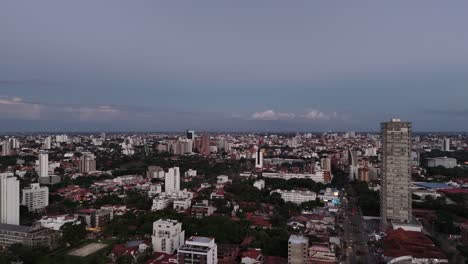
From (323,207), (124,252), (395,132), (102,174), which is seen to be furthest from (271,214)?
(102,174)

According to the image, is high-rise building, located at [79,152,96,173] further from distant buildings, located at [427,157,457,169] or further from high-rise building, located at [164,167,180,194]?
distant buildings, located at [427,157,457,169]

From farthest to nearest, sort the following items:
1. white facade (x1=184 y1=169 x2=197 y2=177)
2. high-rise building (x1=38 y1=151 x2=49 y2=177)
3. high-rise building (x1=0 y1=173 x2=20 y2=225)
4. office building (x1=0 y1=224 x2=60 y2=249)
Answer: white facade (x1=184 y1=169 x2=197 y2=177), high-rise building (x1=38 y1=151 x2=49 y2=177), high-rise building (x1=0 y1=173 x2=20 y2=225), office building (x1=0 y1=224 x2=60 y2=249)

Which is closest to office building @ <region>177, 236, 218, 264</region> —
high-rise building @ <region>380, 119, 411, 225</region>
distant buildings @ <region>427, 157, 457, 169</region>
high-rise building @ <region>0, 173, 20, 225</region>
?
high-rise building @ <region>380, 119, 411, 225</region>

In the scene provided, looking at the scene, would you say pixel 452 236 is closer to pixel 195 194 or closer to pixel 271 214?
pixel 271 214

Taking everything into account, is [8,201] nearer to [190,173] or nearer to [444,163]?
[190,173]

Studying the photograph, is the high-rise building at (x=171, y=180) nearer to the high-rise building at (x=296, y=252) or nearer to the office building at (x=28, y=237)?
the office building at (x=28, y=237)

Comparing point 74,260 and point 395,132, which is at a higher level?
point 395,132
